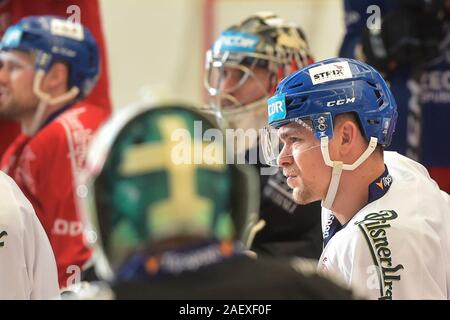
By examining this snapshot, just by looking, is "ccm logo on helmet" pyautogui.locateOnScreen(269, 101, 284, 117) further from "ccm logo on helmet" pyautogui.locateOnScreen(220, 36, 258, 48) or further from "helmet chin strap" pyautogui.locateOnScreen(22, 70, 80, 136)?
"helmet chin strap" pyautogui.locateOnScreen(22, 70, 80, 136)

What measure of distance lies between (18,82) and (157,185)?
264 centimetres

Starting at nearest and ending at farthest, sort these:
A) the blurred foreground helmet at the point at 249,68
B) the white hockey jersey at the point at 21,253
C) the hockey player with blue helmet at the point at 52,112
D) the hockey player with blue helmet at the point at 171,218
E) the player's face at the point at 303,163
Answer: the hockey player with blue helmet at the point at 171,218 → the white hockey jersey at the point at 21,253 → the player's face at the point at 303,163 → the blurred foreground helmet at the point at 249,68 → the hockey player with blue helmet at the point at 52,112

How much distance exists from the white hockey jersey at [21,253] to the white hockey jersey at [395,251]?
66cm

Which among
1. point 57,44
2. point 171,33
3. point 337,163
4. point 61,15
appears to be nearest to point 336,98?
point 337,163

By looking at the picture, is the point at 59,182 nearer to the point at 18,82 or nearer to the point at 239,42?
the point at 18,82

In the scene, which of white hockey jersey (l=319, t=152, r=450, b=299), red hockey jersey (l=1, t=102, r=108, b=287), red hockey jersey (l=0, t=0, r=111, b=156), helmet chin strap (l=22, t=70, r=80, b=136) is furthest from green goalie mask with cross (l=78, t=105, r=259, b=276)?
red hockey jersey (l=0, t=0, r=111, b=156)

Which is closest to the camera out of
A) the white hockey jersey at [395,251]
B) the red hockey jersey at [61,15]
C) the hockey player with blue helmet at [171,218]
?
the hockey player with blue helmet at [171,218]

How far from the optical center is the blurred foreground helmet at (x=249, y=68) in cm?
352

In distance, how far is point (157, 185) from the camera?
1.42m

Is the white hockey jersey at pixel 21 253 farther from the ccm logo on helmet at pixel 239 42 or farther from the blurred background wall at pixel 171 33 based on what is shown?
the blurred background wall at pixel 171 33

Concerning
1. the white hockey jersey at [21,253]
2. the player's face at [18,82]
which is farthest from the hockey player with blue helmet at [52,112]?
the white hockey jersey at [21,253]

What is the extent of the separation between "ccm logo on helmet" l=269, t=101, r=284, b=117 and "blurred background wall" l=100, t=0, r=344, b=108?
3.54m
